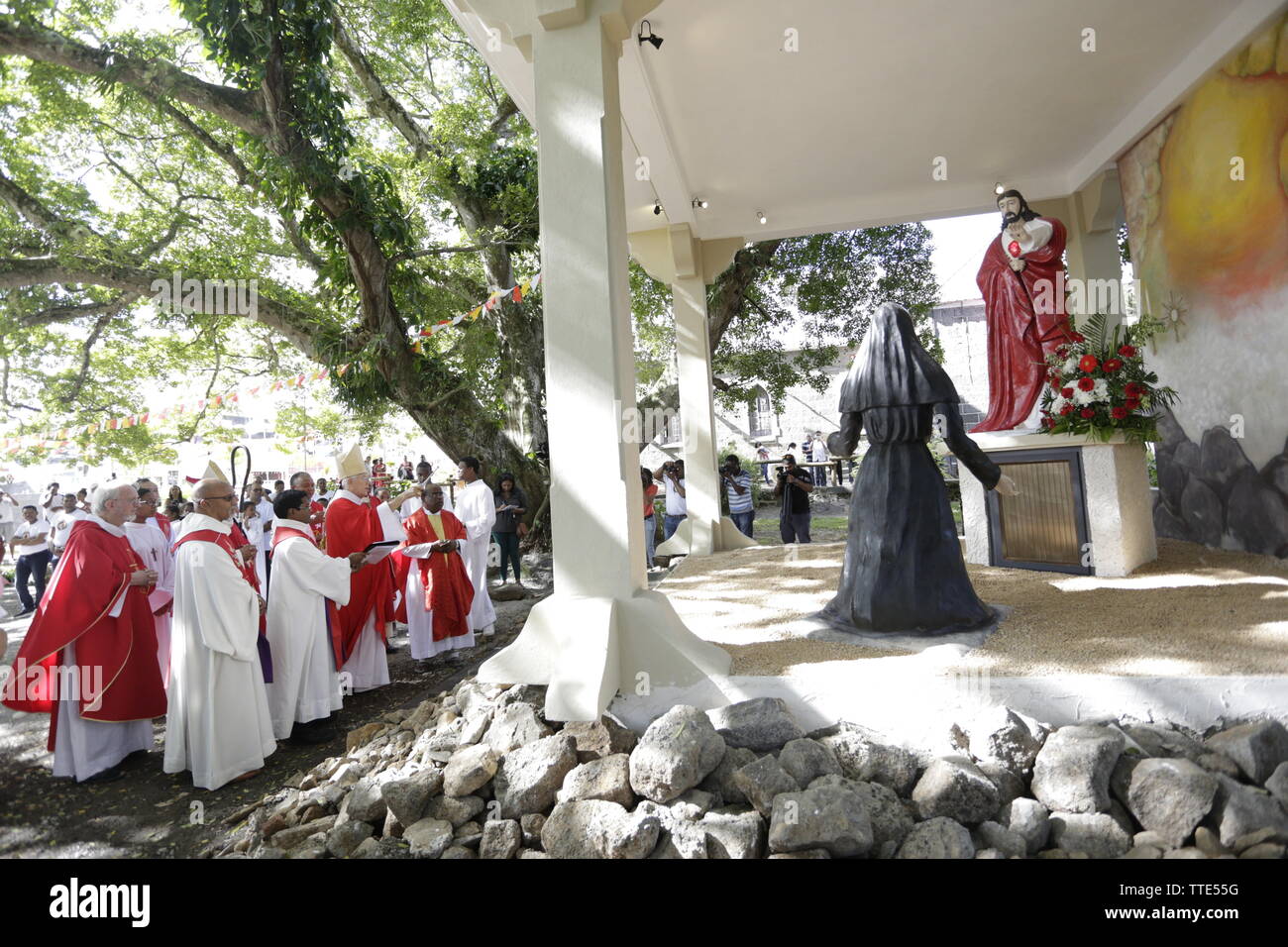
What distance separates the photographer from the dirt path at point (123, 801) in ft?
11.5

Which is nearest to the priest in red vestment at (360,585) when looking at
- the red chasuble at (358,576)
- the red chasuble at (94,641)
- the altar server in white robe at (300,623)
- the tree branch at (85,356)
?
the red chasuble at (358,576)


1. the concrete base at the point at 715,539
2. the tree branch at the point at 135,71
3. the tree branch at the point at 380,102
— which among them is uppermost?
the tree branch at the point at 380,102

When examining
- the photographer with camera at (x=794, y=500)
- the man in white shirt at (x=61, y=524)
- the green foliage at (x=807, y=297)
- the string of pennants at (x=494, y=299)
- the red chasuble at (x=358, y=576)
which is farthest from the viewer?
the green foliage at (x=807, y=297)

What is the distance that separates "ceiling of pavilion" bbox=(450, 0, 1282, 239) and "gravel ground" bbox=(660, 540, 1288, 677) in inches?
152

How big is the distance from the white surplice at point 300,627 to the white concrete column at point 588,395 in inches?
88.8

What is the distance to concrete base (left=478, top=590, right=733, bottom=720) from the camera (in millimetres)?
3332

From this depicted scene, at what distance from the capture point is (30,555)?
11.1 meters

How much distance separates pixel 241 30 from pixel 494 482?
6481 millimetres

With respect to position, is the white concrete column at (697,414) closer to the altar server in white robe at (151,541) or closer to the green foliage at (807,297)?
the green foliage at (807,297)

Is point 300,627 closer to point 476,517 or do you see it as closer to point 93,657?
point 93,657

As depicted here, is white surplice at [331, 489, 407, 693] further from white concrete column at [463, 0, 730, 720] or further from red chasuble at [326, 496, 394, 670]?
white concrete column at [463, 0, 730, 720]

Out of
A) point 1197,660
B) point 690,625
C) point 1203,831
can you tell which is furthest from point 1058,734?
point 690,625
